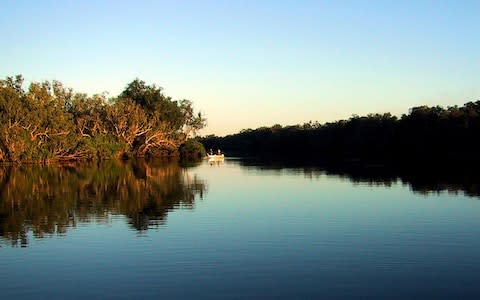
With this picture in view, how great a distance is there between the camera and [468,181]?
34219 millimetres

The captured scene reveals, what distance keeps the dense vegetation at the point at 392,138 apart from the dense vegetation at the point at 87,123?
24.5 metres

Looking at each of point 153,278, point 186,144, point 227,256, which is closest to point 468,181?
point 227,256

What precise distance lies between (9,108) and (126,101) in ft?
85.9

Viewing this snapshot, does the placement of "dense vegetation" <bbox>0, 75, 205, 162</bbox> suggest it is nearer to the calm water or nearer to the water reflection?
the water reflection

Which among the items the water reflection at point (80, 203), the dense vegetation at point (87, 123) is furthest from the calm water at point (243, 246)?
the dense vegetation at point (87, 123)

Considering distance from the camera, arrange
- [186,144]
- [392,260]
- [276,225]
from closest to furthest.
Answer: [392,260], [276,225], [186,144]

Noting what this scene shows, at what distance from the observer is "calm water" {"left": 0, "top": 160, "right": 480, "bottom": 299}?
35.7ft

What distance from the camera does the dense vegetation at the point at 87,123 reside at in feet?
214

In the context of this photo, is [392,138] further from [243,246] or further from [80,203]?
[243,246]

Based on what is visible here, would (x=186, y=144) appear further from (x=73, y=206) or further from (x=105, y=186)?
(x=73, y=206)

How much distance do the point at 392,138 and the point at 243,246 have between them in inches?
3507

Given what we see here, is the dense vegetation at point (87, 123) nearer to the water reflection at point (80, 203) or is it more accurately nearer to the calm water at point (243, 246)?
the water reflection at point (80, 203)

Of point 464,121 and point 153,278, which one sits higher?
point 464,121

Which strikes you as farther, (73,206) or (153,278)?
(73,206)
